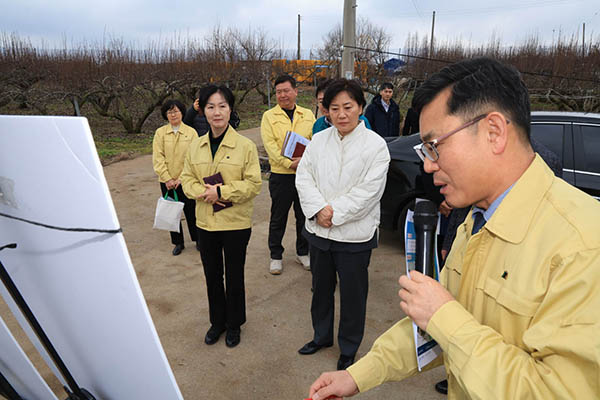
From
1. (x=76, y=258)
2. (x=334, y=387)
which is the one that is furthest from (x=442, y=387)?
(x=76, y=258)

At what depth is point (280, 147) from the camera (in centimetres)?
443

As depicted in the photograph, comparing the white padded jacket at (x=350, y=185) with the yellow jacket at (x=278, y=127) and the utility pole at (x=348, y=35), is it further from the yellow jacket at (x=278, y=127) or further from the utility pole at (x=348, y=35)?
the utility pole at (x=348, y=35)

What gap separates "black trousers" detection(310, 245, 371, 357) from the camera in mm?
2850

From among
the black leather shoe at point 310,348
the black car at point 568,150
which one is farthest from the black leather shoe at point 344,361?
the black car at point 568,150

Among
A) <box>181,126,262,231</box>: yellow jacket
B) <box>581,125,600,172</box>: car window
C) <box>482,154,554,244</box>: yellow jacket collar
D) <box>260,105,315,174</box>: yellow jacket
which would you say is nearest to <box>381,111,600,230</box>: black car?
<box>581,125,600,172</box>: car window

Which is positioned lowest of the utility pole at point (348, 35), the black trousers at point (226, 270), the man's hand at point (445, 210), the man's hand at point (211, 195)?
the black trousers at point (226, 270)

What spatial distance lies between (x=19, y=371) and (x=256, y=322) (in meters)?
2.32

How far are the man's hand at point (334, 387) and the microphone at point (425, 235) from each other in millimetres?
444

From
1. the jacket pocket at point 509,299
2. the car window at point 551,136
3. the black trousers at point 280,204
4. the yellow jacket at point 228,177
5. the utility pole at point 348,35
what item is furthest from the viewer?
the utility pole at point 348,35

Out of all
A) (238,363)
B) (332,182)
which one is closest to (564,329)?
(332,182)

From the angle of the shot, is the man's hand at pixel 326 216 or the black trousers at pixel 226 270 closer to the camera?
the man's hand at pixel 326 216

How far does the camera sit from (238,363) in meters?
3.02

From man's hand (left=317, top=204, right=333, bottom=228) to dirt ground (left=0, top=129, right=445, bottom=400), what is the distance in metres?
1.06

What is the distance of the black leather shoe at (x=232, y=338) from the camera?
322cm
